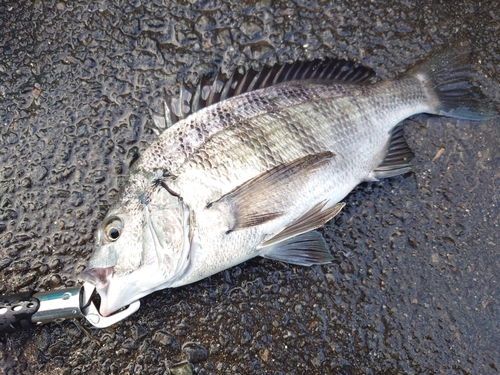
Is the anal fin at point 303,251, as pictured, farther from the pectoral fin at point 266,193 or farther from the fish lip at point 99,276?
the fish lip at point 99,276

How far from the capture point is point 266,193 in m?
2.10

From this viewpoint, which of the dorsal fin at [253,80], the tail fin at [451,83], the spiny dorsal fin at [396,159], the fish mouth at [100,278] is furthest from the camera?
the tail fin at [451,83]

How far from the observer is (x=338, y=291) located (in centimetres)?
246

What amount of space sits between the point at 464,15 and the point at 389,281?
1.87 metres

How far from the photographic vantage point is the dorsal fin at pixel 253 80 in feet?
7.50

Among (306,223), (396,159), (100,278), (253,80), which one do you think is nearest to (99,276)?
(100,278)

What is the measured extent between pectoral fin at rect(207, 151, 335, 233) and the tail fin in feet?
3.36

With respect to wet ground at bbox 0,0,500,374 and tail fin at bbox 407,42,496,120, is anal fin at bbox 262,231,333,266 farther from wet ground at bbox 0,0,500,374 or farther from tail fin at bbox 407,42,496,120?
tail fin at bbox 407,42,496,120

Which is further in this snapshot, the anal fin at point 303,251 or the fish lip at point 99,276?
the anal fin at point 303,251

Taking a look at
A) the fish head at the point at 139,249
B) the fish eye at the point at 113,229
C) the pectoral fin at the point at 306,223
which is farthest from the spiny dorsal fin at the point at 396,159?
the fish eye at the point at 113,229

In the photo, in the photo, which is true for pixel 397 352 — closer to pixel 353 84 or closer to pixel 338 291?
pixel 338 291

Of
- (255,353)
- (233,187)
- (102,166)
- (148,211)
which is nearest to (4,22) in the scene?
(102,166)

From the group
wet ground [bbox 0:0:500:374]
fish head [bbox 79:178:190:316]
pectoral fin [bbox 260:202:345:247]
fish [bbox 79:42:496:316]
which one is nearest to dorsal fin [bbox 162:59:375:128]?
fish [bbox 79:42:496:316]

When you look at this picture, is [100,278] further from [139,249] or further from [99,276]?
[139,249]
